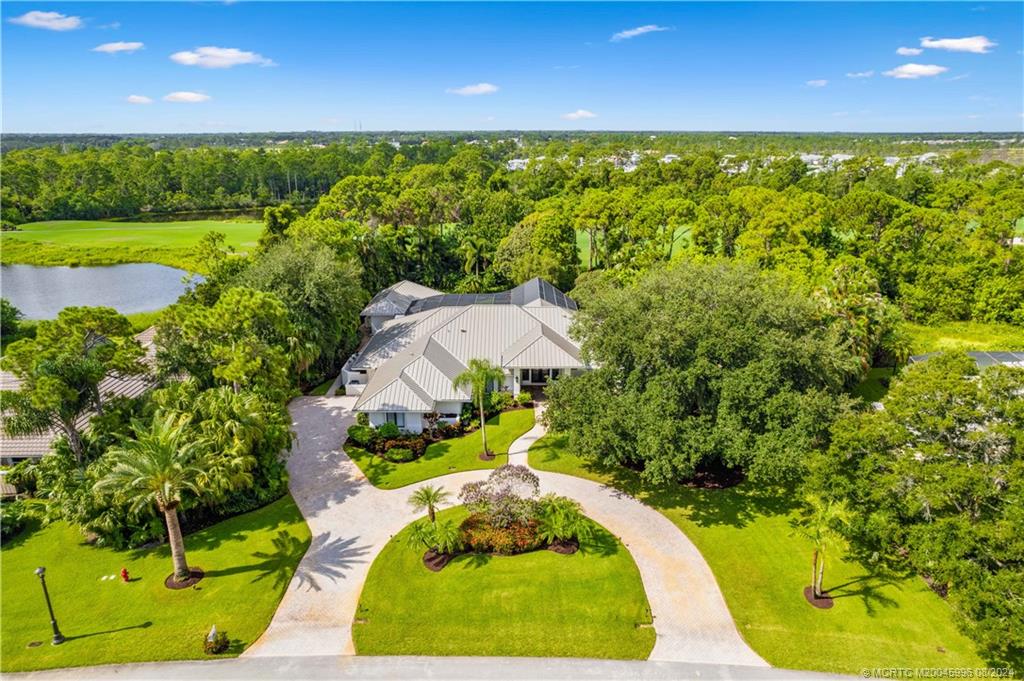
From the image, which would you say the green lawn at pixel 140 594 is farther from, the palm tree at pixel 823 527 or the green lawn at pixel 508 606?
the palm tree at pixel 823 527

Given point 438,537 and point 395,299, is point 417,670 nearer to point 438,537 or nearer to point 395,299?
point 438,537

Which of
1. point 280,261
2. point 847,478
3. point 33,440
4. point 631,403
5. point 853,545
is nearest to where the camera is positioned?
point 847,478

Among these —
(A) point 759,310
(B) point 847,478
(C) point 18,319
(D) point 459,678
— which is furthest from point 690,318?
(C) point 18,319

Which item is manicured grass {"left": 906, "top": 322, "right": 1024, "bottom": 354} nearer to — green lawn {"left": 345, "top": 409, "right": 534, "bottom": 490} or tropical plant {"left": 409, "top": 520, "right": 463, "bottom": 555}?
green lawn {"left": 345, "top": 409, "right": 534, "bottom": 490}

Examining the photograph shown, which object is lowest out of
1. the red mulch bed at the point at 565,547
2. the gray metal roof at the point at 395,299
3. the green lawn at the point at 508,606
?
the green lawn at the point at 508,606

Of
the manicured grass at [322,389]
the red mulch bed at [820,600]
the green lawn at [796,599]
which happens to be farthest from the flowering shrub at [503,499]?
the manicured grass at [322,389]

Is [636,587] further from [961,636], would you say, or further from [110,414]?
[110,414]
